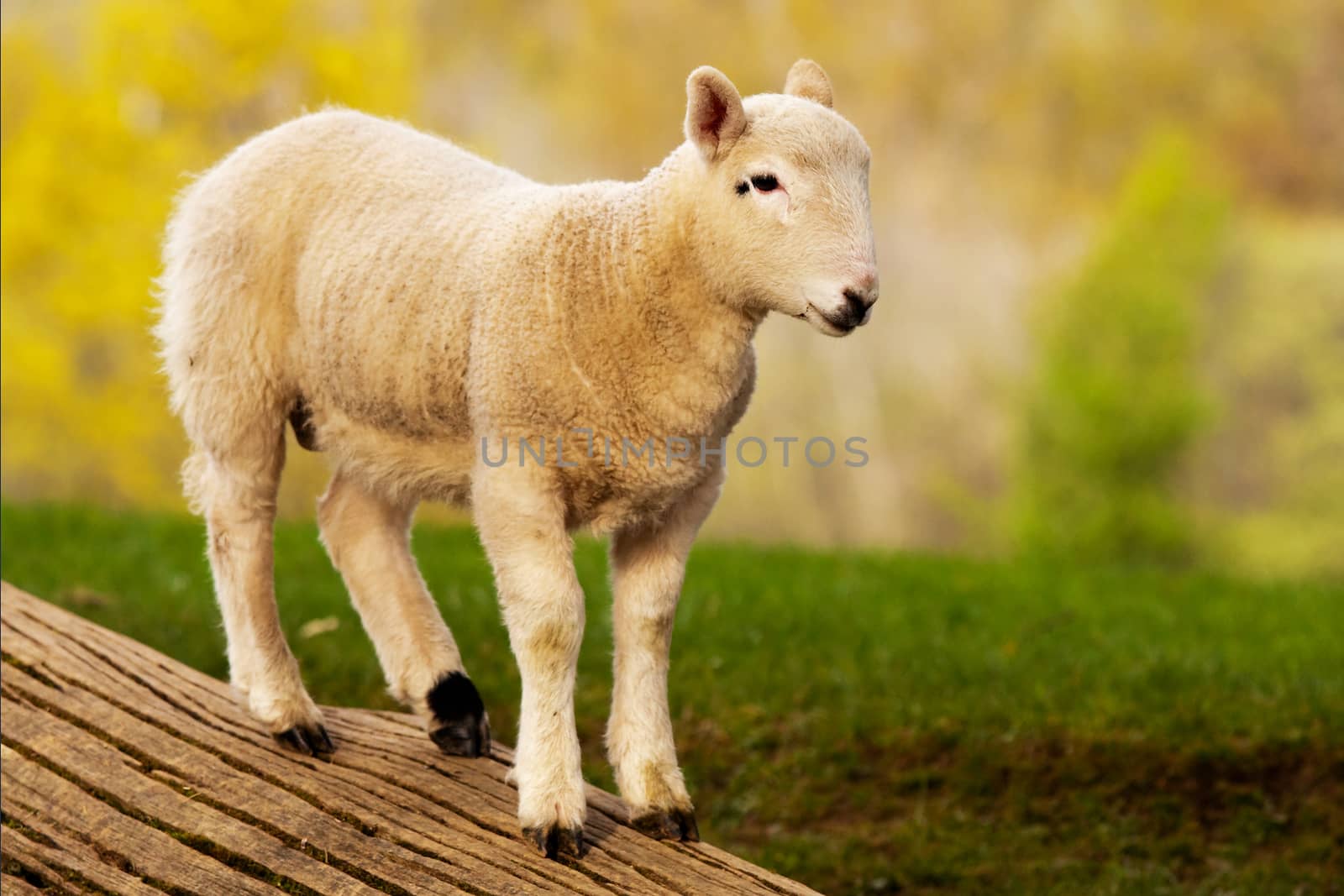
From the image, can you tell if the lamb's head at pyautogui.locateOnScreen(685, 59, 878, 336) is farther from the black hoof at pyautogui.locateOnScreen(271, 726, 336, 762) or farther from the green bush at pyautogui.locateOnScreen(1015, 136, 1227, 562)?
the green bush at pyautogui.locateOnScreen(1015, 136, 1227, 562)

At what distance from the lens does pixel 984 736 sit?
6.12 meters

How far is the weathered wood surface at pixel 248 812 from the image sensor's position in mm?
4023

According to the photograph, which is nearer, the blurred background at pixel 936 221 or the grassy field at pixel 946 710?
the grassy field at pixel 946 710

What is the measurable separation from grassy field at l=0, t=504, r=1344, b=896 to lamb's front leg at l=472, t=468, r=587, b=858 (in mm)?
1571

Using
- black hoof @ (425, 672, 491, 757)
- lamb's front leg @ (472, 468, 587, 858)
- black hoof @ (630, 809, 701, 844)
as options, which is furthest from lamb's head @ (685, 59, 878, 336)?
black hoof @ (425, 672, 491, 757)

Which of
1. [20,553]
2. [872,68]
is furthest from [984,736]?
[872,68]

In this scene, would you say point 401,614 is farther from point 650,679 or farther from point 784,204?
point 784,204

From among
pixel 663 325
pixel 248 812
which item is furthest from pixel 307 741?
pixel 663 325

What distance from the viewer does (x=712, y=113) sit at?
3.81 meters

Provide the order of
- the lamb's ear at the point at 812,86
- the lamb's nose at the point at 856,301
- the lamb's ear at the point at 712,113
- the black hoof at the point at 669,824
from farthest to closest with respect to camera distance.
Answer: the black hoof at the point at 669,824
the lamb's ear at the point at 812,86
the lamb's ear at the point at 712,113
the lamb's nose at the point at 856,301

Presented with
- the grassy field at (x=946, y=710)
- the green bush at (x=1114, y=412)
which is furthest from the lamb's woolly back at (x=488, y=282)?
the green bush at (x=1114, y=412)

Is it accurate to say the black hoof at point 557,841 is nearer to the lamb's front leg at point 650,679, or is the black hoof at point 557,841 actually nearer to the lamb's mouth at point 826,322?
the lamb's front leg at point 650,679

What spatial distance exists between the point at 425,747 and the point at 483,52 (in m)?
22.2

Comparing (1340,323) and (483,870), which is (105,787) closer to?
(483,870)
